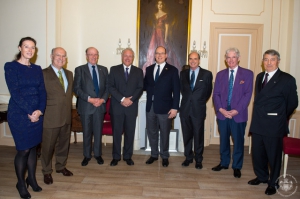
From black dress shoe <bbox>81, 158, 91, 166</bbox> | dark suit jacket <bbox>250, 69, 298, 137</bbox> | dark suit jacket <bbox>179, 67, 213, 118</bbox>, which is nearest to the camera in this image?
dark suit jacket <bbox>250, 69, 298, 137</bbox>

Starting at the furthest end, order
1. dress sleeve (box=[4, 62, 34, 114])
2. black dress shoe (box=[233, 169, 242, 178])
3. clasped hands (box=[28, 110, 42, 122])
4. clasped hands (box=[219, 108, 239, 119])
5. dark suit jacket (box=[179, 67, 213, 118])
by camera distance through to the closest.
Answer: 1. dark suit jacket (box=[179, 67, 213, 118])
2. black dress shoe (box=[233, 169, 242, 178])
3. clasped hands (box=[219, 108, 239, 119])
4. clasped hands (box=[28, 110, 42, 122])
5. dress sleeve (box=[4, 62, 34, 114])

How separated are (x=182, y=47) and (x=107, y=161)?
2650 mm

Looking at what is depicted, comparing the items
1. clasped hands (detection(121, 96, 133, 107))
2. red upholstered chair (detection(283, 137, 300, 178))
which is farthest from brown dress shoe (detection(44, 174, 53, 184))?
red upholstered chair (detection(283, 137, 300, 178))

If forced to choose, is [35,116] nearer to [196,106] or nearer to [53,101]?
[53,101]

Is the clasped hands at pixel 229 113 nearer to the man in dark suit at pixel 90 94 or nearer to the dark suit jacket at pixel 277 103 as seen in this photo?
the dark suit jacket at pixel 277 103

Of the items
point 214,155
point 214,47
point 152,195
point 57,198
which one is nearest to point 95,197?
point 57,198

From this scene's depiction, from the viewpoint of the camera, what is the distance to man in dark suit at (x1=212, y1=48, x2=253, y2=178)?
340 centimetres

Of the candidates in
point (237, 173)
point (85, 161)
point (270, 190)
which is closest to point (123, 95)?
point (85, 161)

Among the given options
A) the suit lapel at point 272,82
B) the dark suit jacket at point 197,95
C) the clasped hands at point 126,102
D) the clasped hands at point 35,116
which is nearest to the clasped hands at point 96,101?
the clasped hands at point 126,102

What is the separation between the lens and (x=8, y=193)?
9.42 ft

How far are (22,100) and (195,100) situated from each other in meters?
2.19

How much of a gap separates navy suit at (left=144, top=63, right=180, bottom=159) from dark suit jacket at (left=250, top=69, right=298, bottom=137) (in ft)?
3.95

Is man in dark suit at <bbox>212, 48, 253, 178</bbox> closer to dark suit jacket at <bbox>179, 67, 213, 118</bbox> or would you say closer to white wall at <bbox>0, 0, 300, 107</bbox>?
dark suit jacket at <bbox>179, 67, 213, 118</bbox>

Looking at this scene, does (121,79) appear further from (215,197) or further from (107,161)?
(215,197)
